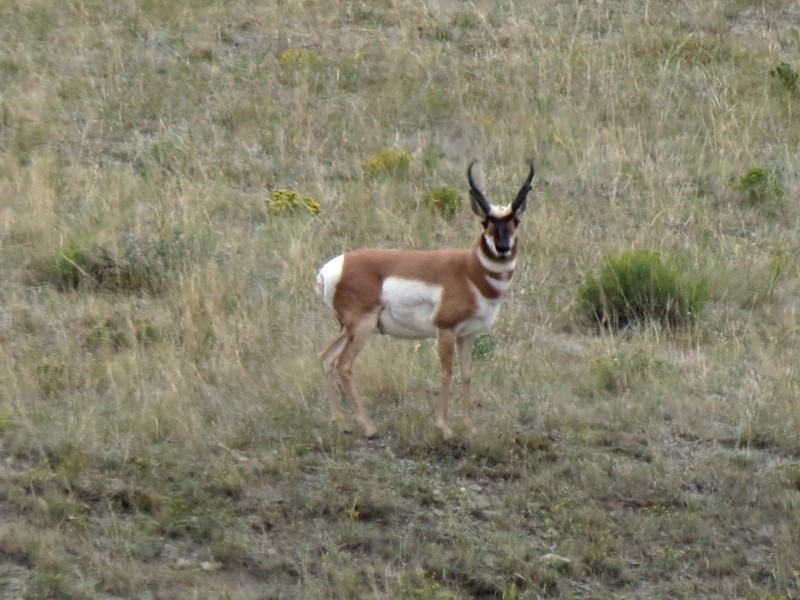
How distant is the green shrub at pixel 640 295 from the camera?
32.7 ft

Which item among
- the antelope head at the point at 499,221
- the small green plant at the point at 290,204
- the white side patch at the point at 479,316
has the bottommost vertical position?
the small green plant at the point at 290,204

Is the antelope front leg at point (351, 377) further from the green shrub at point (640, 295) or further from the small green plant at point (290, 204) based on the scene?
the small green plant at point (290, 204)

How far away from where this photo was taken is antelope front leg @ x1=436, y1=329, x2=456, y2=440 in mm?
7539

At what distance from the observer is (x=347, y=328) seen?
7676 mm

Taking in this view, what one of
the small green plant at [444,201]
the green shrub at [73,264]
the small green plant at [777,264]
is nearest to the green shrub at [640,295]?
the small green plant at [777,264]

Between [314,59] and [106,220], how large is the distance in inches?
166

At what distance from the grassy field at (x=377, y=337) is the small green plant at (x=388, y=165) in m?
0.04

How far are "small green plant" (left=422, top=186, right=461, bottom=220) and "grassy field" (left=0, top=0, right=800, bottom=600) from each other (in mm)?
86

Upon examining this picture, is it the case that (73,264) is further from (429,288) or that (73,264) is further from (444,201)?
(429,288)

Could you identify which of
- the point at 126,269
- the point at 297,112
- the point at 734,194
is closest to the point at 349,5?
the point at 297,112

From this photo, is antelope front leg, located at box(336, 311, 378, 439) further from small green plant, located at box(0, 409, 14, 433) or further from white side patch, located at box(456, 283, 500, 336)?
small green plant, located at box(0, 409, 14, 433)

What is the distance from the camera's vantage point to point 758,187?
1249cm

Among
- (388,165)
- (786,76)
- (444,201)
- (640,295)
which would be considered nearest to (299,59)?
(388,165)

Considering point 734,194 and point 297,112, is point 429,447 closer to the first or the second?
point 734,194
